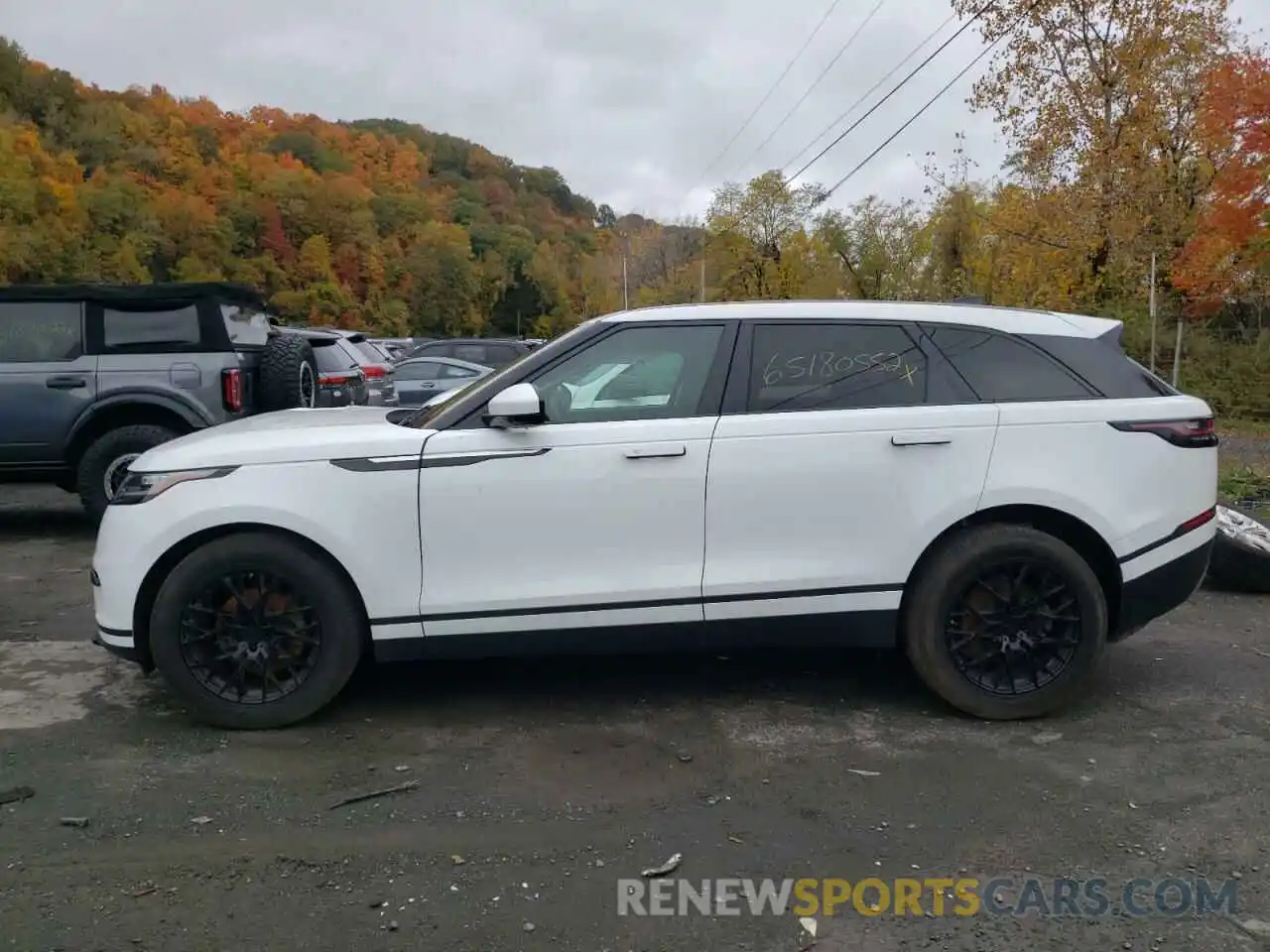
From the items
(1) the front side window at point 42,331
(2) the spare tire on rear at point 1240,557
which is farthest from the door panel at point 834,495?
(1) the front side window at point 42,331

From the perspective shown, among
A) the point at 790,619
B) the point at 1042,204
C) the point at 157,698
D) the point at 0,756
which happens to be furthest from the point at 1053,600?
the point at 1042,204

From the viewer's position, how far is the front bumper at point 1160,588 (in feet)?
14.3

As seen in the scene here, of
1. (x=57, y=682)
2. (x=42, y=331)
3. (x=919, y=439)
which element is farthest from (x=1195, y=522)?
(x=42, y=331)

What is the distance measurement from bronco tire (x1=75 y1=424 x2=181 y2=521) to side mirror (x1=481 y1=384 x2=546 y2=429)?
4.91 meters

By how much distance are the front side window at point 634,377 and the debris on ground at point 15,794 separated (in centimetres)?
234

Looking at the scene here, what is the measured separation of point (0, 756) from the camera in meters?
3.98

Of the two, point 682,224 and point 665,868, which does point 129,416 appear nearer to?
point 665,868

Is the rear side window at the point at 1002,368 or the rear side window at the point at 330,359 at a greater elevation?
the rear side window at the point at 330,359

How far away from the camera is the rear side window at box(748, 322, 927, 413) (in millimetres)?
4309

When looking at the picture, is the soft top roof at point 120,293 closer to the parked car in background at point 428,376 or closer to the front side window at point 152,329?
the front side window at point 152,329

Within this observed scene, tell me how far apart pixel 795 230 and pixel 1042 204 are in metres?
18.8

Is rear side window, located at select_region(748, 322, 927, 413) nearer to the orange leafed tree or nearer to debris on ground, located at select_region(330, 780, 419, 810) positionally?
debris on ground, located at select_region(330, 780, 419, 810)

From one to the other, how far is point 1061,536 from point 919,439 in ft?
2.64

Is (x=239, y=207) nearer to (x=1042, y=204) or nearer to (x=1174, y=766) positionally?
(x=1042, y=204)
